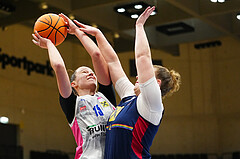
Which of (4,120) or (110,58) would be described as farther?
(4,120)

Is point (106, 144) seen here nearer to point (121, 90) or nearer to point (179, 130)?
point (121, 90)

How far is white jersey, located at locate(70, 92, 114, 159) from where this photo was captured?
4434mm

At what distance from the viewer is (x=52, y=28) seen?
483cm

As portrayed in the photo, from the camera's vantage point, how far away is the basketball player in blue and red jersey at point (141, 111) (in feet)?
13.1

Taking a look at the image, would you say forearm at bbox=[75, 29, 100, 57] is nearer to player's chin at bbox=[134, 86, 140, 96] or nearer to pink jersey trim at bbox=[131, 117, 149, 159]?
player's chin at bbox=[134, 86, 140, 96]

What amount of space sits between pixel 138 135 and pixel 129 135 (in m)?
0.09

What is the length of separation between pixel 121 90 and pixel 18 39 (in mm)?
12896

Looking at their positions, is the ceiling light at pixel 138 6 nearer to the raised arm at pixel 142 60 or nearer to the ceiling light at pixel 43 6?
the ceiling light at pixel 43 6

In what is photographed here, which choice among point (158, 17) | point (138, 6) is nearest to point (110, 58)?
point (138, 6)

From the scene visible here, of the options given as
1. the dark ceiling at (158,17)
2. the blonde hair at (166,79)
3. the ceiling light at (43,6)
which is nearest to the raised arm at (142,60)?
the blonde hair at (166,79)

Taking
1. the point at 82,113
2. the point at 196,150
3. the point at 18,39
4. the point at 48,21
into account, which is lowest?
the point at 196,150

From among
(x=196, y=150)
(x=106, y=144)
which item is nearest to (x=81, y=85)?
(x=106, y=144)

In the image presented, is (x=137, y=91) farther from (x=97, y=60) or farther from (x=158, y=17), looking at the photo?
(x=158, y=17)

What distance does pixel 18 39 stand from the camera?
1691cm
